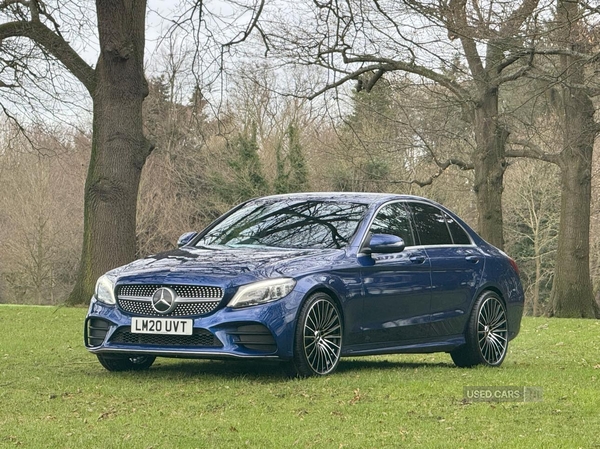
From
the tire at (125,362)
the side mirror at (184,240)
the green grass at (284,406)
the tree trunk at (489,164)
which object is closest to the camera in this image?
the green grass at (284,406)

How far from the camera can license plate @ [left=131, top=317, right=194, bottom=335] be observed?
864 cm

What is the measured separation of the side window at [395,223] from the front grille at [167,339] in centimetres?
207

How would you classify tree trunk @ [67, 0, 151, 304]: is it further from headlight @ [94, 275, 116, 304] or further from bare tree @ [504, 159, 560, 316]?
bare tree @ [504, 159, 560, 316]

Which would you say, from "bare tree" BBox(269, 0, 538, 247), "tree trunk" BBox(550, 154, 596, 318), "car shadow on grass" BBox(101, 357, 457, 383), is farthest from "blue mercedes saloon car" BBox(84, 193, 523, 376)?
"tree trunk" BBox(550, 154, 596, 318)

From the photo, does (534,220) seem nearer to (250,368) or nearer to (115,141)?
(115,141)

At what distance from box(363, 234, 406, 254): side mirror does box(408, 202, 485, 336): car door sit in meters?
0.88

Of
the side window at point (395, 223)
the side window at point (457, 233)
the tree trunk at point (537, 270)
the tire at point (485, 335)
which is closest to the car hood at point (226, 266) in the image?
the side window at point (395, 223)

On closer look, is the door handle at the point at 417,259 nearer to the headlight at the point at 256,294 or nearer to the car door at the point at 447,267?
the car door at the point at 447,267

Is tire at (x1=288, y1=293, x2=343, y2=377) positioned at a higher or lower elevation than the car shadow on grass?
higher

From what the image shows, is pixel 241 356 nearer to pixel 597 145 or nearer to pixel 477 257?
pixel 477 257

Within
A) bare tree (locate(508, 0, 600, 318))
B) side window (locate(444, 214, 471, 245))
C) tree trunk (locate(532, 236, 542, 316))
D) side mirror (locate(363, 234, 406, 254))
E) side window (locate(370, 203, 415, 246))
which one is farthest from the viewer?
tree trunk (locate(532, 236, 542, 316))

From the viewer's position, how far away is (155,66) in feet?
155

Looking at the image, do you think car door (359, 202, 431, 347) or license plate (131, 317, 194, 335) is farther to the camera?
car door (359, 202, 431, 347)

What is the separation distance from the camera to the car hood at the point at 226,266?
8672 mm
